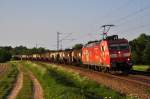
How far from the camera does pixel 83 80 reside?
114 ft

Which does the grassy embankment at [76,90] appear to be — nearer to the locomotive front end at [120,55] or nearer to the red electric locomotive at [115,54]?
the red electric locomotive at [115,54]

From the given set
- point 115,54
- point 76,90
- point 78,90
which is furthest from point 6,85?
point 76,90

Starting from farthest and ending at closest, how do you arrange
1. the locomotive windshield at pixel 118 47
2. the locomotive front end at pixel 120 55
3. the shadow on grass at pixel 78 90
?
the locomotive windshield at pixel 118 47 → the locomotive front end at pixel 120 55 → the shadow on grass at pixel 78 90

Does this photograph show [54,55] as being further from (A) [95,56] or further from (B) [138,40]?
(A) [95,56]

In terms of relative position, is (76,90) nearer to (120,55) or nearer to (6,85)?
(120,55)

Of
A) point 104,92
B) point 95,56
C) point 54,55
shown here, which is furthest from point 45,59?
point 104,92

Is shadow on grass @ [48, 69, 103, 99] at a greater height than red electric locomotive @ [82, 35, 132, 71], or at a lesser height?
lesser

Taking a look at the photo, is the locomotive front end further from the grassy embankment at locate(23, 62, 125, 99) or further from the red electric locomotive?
the grassy embankment at locate(23, 62, 125, 99)

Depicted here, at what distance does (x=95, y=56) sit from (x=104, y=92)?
20718 mm

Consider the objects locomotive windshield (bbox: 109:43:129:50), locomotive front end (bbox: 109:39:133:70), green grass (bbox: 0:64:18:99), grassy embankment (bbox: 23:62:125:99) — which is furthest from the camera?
locomotive windshield (bbox: 109:43:129:50)

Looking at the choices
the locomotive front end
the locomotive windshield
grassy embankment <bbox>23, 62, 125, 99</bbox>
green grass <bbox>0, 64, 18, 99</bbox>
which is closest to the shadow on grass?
grassy embankment <bbox>23, 62, 125, 99</bbox>

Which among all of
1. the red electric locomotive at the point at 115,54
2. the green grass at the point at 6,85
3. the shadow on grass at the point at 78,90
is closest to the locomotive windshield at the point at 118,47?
the red electric locomotive at the point at 115,54

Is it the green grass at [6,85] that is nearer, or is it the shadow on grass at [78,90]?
the shadow on grass at [78,90]

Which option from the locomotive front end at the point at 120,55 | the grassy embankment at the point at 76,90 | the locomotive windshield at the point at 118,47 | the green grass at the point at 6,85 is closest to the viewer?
the grassy embankment at the point at 76,90
